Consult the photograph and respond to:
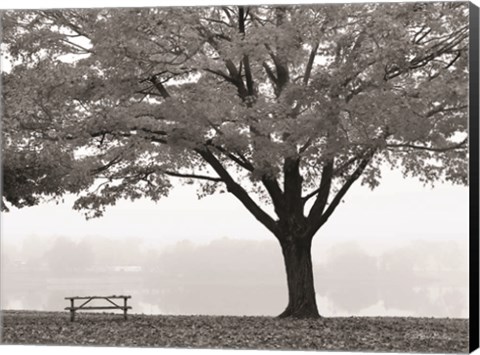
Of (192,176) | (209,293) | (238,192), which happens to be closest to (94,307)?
(209,293)

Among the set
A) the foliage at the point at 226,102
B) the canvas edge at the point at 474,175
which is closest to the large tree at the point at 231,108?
the foliage at the point at 226,102

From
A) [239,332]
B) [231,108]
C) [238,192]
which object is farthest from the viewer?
[238,192]

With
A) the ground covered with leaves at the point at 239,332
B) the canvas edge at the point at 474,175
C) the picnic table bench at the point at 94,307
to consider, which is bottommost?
the ground covered with leaves at the point at 239,332

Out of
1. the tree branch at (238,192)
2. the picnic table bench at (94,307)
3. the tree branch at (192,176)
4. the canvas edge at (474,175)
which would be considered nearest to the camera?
the canvas edge at (474,175)

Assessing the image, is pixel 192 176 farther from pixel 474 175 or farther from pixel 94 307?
pixel 474 175

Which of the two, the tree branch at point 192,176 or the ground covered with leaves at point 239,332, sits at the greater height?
the tree branch at point 192,176

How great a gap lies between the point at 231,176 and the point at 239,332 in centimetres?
254

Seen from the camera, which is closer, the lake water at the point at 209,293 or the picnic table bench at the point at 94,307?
the lake water at the point at 209,293

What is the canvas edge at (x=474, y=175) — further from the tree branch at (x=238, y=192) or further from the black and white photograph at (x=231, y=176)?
the tree branch at (x=238, y=192)

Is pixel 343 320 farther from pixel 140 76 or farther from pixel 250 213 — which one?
pixel 140 76

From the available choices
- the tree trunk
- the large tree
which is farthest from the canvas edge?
the tree trunk

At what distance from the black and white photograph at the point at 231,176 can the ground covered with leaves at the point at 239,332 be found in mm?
40

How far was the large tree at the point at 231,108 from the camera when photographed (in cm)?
1573

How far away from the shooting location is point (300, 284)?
16.9 meters
